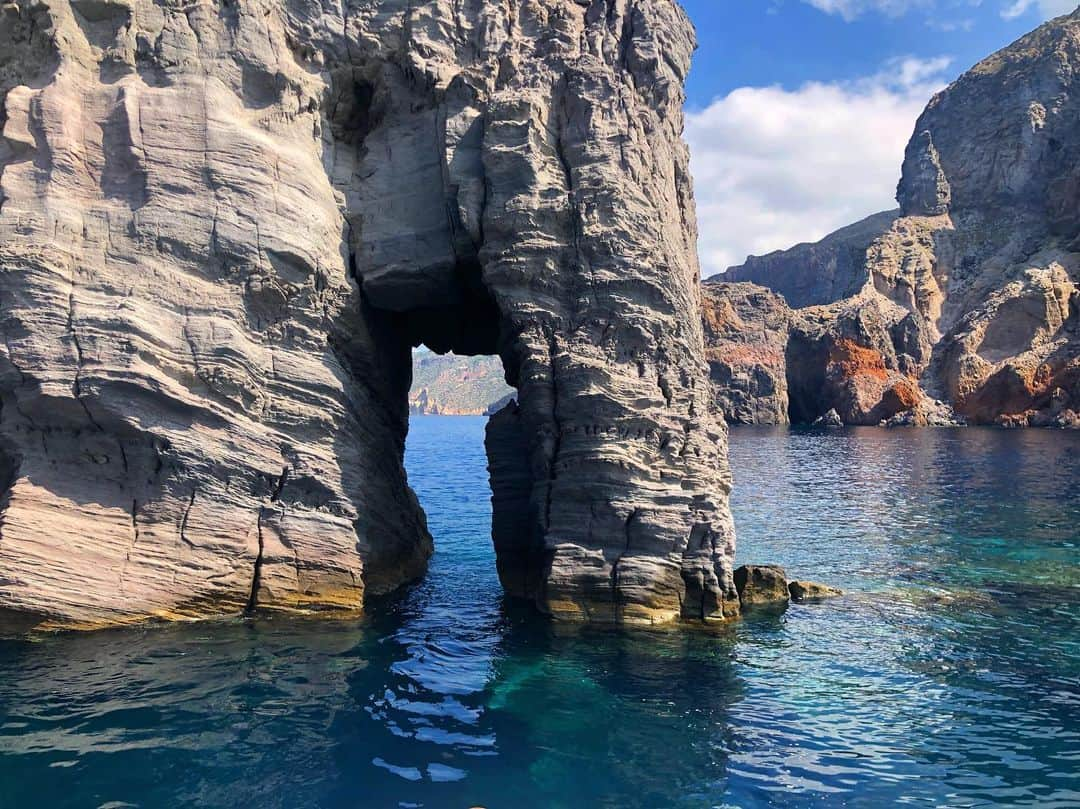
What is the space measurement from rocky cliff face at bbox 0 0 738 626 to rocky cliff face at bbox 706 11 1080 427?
298 ft

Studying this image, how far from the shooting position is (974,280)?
15012 cm

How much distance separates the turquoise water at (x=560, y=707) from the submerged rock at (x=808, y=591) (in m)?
0.72

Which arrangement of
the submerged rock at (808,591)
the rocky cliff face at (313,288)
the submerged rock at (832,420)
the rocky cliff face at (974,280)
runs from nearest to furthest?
the rocky cliff face at (313,288), the submerged rock at (808,591), the rocky cliff face at (974,280), the submerged rock at (832,420)

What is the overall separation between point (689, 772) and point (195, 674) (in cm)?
945

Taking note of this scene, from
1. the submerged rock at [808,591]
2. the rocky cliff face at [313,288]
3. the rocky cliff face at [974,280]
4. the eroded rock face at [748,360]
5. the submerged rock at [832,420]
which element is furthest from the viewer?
the eroded rock face at [748,360]

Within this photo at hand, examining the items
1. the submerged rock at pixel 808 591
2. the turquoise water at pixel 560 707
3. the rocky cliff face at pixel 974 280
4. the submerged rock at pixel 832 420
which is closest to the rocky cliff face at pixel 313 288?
the turquoise water at pixel 560 707

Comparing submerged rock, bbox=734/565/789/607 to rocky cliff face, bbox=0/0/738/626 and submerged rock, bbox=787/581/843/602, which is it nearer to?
submerged rock, bbox=787/581/843/602

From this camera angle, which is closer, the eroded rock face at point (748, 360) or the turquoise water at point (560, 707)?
the turquoise water at point (560, 707)

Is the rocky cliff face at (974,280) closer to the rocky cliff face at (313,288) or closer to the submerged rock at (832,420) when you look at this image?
the submerged rock at (832,420)

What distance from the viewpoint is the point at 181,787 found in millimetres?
10820

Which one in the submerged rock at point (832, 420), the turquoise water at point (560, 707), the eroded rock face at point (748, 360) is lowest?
the turquoise water at point (560, 707)

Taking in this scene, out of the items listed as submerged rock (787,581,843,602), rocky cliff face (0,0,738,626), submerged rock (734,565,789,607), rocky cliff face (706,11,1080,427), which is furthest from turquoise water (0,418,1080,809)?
rocky cliff face (706,11,1080,427)

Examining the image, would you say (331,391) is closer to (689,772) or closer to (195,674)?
(195,674)

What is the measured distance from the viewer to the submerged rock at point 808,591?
71.8ft
